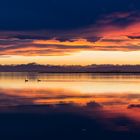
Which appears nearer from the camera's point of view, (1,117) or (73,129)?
(73,129)

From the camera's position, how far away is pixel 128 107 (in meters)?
31.5


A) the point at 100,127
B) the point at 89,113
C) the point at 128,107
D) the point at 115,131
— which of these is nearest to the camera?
the point at 115,131

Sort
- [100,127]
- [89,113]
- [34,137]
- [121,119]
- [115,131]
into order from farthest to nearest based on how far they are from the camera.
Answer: [89,113]
[121,119]
[100,127]
[115,131]
[34,137]

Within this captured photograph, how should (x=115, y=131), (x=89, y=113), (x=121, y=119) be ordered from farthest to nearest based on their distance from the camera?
Answer: 1. (x=89, y=113)
2. (x=121, y=119)
3. (x=115, y=131)

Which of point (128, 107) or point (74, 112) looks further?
point (128, 107)

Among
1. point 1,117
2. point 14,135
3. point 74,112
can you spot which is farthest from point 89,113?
point 14,135

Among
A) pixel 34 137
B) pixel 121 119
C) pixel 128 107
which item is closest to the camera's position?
pixel 34 137

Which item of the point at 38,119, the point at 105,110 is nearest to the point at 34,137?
the point at 38,119

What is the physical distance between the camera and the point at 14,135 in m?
19.3

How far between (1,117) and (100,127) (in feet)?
21.9

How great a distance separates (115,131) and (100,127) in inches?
58.7

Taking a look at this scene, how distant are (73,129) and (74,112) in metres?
7.16

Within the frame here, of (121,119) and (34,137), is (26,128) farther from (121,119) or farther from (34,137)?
(121,119)

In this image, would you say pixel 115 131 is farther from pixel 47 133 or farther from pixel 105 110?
pixel 105 110
